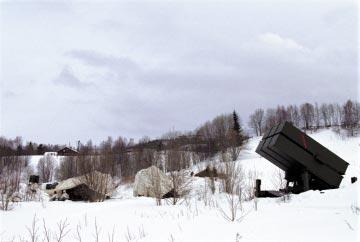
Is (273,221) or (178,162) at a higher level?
(178,162)

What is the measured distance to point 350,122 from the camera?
8244 cm

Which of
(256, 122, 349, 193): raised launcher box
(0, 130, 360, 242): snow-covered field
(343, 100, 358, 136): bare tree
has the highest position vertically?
(343, 100, 358, 136): bare tree

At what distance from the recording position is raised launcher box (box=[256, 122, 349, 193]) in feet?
38.5

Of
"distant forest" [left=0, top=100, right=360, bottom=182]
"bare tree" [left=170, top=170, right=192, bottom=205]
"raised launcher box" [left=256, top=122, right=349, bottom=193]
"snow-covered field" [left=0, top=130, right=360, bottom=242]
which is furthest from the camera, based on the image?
"distant forest" [left=0, top=100, right=360, bottom=182]

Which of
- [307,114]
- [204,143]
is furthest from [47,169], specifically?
[307,114]

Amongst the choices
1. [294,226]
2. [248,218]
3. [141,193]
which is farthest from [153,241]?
[141,193]

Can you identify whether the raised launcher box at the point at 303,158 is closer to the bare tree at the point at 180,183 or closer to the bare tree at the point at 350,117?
the bare tree at the point at 180,183

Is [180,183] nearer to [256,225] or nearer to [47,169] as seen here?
[256,225]

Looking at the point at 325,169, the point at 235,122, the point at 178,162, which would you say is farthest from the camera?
the point at 235,122

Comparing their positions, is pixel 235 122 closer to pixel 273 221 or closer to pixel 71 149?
pixel 71 149

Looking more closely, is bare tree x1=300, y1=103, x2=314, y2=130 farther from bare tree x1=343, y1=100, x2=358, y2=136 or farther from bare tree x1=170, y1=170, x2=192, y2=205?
bare tree x1=170, y1=170, x2=192, y2=205

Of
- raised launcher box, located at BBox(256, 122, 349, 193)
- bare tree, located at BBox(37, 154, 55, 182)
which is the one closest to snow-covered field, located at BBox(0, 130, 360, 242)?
raised launcher box, located at BBox(256, 122, 349, 193)

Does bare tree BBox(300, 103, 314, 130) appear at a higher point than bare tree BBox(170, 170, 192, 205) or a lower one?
higher

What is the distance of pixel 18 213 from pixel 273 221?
31.6ft
